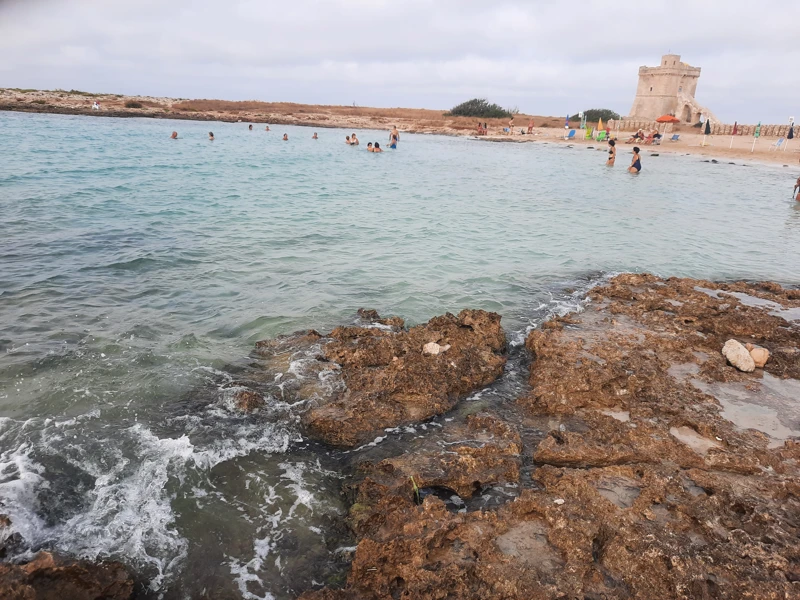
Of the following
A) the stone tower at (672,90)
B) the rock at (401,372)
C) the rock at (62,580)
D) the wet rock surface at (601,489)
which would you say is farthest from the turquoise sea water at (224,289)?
the stone tower at (672,90)

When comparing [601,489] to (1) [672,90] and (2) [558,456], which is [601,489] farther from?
(1) [672,90]

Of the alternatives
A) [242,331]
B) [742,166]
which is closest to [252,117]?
[742,166]

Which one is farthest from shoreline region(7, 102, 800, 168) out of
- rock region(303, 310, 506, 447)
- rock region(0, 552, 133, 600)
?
rock region(0, 552, 133, 600)

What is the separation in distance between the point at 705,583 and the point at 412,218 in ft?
45.0

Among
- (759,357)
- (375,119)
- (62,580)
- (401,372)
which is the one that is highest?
(375,119)

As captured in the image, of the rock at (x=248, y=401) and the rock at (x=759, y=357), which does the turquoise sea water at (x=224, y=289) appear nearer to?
the rock at (x=248, y=401)

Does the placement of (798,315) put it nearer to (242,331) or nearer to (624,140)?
(242,331)

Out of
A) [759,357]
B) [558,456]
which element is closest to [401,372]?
[558,456]

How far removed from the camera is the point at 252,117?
214ft

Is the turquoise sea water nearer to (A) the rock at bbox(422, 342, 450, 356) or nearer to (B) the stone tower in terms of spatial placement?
(A) the rock at bbox(422, 342, 450, 356)

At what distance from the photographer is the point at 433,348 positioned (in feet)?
20.5

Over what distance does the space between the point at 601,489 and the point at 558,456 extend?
20.8 inches

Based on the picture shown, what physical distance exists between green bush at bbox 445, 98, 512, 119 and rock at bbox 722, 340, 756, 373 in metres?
70.1

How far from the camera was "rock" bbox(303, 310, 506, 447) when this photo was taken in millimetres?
5094
